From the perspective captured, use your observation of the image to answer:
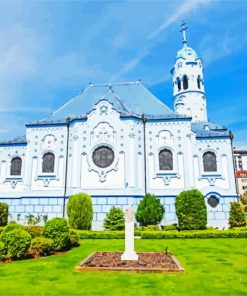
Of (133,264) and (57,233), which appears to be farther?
(57,233)

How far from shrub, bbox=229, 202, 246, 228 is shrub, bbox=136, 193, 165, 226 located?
6901 millimetres

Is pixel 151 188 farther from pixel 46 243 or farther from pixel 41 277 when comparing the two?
pixel 41 277

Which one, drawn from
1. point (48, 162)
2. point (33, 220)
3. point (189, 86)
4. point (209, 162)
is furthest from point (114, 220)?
point (189, 86)

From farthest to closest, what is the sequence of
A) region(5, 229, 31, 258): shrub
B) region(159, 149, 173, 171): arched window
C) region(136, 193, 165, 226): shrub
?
region(159, 149, 173, 171): arched window → region(136, 193, 165, 226): shrub → region(5, 229, 31, 258): shrub

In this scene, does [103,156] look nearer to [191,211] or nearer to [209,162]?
[191,211]

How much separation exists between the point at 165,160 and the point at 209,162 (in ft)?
16.3

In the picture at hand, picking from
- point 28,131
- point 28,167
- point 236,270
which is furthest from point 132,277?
point 28,131

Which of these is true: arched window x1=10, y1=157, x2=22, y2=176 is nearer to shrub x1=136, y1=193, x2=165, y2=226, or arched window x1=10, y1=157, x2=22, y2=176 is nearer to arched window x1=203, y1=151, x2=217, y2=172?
shrub x1=136, y1=193, x2=165, y2=226

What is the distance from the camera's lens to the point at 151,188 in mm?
28703

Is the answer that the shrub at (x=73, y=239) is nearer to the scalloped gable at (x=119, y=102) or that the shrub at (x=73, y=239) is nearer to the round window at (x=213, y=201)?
the scalloped gable at (x=119, y=102)

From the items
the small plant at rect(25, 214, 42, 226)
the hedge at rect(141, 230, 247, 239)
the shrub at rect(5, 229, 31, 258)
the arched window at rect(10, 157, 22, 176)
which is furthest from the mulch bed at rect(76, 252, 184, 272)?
the arched window at rect(10, 157, 22, 176)

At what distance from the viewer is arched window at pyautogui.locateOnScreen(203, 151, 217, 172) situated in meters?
30.0

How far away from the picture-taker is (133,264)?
35.7 ft

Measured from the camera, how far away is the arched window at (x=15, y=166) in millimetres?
32250
